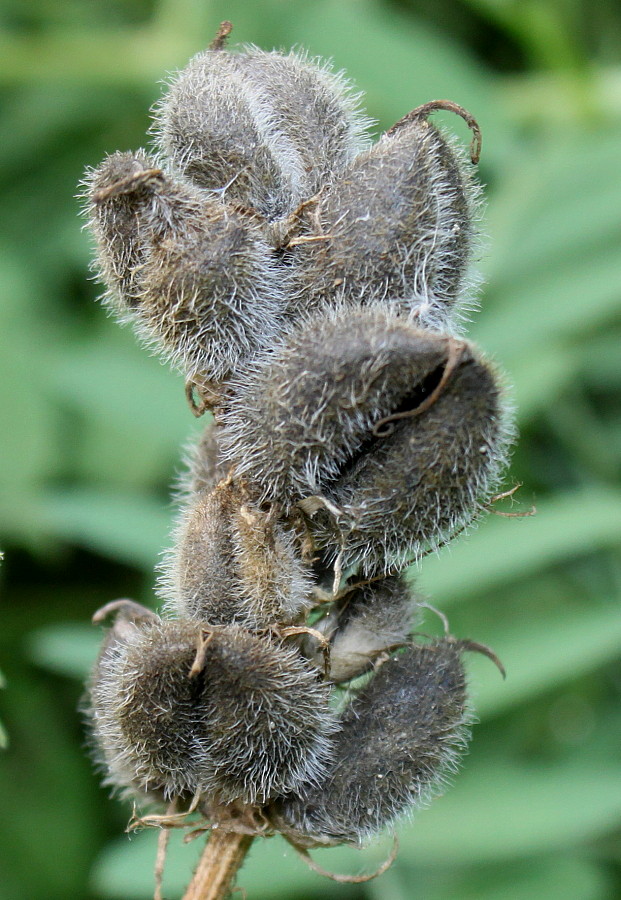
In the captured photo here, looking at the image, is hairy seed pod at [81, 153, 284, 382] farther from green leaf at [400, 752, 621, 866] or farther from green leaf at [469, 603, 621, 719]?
green leaf at [400, 752, 621, 866]

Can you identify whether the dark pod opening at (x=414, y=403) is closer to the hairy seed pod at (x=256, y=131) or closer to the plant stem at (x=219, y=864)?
the hairy seed pod at (x=256, y=131)

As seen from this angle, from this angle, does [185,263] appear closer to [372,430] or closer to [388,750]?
[372,430]

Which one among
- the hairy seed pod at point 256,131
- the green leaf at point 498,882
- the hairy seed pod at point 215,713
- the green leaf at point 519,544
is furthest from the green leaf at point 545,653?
the hairy seed pod at point 256,131

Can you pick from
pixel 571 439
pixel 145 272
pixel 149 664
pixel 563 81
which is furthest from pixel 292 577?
pixel 563 81

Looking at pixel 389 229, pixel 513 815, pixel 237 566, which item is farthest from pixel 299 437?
pixel 513 815

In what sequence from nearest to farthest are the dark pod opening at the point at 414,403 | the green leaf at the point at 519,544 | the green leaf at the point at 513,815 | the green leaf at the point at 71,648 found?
the dark pod opening at the point at 414,403
the green leaf at the point at 513,815
the green leaf at the point at 519,544
the green leaf at the point at 71,648

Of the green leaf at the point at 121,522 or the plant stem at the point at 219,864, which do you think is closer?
the plant stem at the point at 219,864
